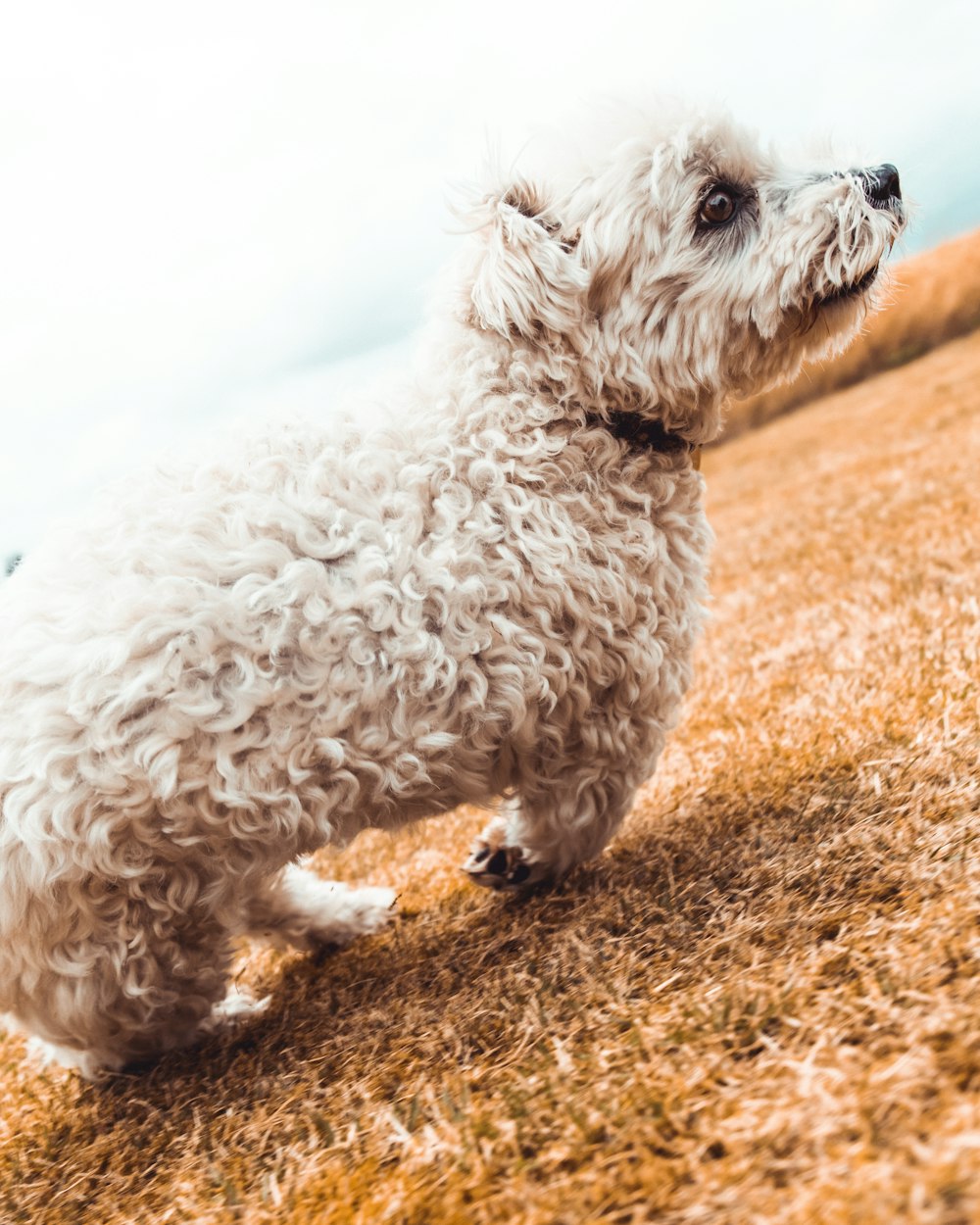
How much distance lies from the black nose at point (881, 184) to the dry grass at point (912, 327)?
1240cm

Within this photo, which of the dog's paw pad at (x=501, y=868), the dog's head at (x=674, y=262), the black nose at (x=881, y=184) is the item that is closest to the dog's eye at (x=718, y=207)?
the dog's head at (x=674, y=262)

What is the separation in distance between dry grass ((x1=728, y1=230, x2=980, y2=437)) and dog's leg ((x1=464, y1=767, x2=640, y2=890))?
12.8 m

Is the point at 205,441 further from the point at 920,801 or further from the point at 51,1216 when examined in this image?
the point at 920,801

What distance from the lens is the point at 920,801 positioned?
80.0 inches

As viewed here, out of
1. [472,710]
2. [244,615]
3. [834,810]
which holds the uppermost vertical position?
[244,615]

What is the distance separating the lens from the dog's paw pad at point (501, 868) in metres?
2.45

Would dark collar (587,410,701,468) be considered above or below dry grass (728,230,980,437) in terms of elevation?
above

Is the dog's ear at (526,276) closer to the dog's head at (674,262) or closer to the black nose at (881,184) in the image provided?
the dog's head at (674,262)

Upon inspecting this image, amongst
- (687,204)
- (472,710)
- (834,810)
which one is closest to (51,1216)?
(472,710)

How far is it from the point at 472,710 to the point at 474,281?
39.1 inches

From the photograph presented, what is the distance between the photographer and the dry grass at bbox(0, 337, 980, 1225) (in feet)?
3.90

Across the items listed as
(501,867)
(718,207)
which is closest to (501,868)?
(501,867)

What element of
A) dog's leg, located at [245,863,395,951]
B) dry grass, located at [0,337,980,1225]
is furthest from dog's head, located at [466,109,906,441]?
dog's leg, located at [245,863,395,951]

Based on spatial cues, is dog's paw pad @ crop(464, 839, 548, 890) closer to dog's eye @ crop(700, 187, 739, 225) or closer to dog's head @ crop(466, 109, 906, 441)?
dog's head @ crop(466, 109, 906, 441)
